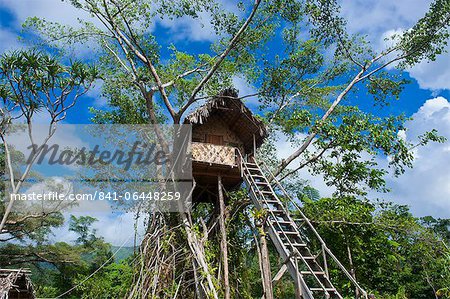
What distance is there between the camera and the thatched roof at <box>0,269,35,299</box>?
8437 millimetres

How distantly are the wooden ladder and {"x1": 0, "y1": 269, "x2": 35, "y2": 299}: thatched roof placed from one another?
236 inches

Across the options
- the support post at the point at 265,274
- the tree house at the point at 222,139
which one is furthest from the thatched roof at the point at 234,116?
the support post at the point at 265,274

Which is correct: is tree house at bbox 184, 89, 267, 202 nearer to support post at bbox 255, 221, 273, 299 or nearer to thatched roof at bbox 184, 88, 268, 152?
thatched roof at bbox 184, 88, 268, 152

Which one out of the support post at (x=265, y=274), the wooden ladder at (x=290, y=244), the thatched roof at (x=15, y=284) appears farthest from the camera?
the thatched roof at (x=15, y=284)

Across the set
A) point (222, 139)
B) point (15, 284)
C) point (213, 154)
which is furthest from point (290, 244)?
point (15, 284)

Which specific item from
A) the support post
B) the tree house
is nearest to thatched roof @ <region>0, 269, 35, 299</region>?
the tree house

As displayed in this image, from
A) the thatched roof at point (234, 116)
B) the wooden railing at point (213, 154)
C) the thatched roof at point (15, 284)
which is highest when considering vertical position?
the thatched roof at point (234, 116)

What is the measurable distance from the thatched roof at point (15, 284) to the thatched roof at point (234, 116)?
18.2ft

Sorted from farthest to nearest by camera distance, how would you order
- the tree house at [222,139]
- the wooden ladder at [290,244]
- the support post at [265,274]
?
the tree house at [222,139] → the support post at [265,274] → the wooden ladder at [290,244]

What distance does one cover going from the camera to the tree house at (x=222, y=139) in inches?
339

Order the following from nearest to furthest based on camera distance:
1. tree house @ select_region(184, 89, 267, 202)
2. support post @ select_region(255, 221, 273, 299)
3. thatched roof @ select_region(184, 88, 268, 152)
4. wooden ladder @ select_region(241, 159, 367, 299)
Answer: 1. wooden ladder @ select_region(241, 159, 367, 299)
2. support post @ select_region(255, 221, 273, 299)
3. tree house @ select_region(184, 89, 267, 202)
4. thatched roof @ select_region(184, 88, 268, 152)

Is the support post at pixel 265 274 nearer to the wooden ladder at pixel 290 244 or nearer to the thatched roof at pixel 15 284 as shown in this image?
the wooden ladder at pixel 290 244

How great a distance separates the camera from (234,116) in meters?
9.63

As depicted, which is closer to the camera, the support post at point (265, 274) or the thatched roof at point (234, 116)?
the support post at point (265, 274)
